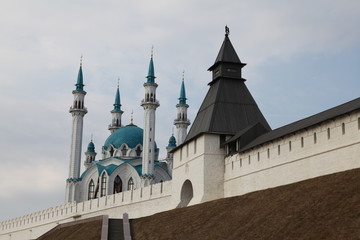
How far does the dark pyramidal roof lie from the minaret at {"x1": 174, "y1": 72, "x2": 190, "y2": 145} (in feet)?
113

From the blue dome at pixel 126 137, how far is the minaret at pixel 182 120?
438 centimetres

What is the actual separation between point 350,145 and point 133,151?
4857 centimetres

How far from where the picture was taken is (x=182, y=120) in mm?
72000

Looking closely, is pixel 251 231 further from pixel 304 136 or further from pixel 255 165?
pixel 255 165

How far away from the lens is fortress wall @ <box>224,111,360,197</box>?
75.6ft

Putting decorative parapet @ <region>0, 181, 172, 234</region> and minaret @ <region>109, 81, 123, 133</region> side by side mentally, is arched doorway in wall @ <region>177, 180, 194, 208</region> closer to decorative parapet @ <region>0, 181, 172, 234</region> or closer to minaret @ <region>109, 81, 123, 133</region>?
decorative parapet @ <region>0, 181, 172, 234</region>

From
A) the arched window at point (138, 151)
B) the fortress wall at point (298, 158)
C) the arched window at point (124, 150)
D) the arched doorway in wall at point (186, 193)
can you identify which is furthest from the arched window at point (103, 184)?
the fortress wall at point (298, 158)

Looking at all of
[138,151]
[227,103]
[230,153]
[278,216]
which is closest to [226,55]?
[227,103]

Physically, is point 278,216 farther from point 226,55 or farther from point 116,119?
point 116,119

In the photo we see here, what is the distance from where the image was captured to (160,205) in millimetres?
39312

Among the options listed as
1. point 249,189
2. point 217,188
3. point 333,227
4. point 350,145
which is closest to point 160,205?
point 217,188

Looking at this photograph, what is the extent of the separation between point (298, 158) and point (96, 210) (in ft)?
85.4

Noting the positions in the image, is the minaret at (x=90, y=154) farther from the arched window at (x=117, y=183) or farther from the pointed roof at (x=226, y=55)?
the pointed roof at (x=226, y=55)

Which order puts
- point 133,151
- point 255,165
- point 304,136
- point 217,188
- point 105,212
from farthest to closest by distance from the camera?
point 133,151, point 105,212, point 217,188, point 255,165, point 304,136
